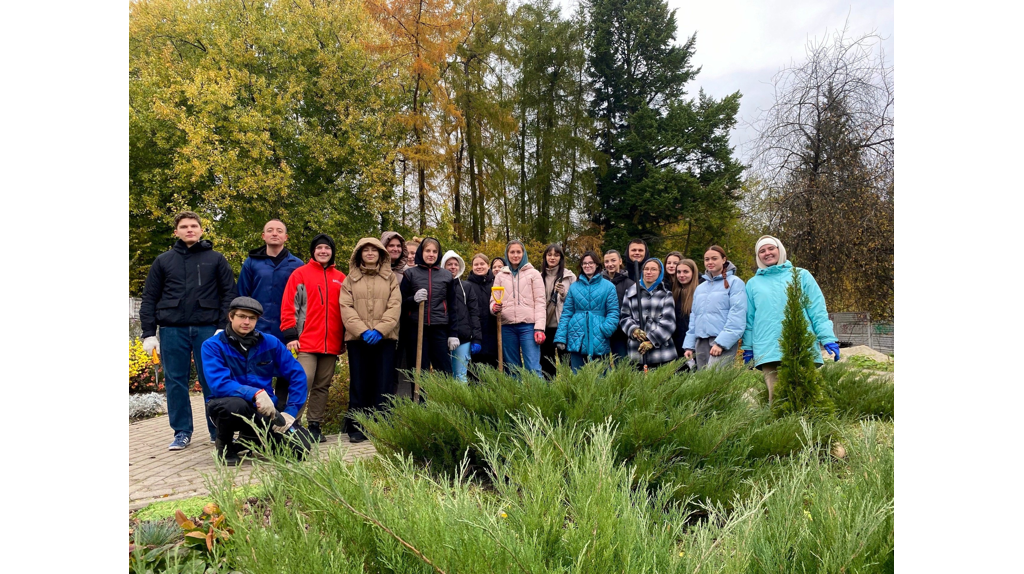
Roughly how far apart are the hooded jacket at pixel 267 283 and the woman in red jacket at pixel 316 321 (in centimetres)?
17

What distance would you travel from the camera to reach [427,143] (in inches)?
648

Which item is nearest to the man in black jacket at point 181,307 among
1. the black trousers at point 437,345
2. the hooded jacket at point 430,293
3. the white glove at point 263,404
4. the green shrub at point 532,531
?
the white glove at point 263,404

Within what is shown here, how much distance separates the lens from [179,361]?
4914mm

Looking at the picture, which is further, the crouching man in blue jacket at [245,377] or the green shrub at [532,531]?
the crouching man in blue jacket at [245,377]

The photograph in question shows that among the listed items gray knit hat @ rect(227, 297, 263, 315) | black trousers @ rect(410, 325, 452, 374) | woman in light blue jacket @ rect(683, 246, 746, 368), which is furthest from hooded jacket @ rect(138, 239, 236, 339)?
woman in light blue jacket @ rect(683, 246, 746, 368)

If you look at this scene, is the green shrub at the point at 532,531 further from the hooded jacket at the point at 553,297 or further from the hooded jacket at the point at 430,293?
the hooded jacket at the point at 553,297

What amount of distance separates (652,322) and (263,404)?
389 centimetres

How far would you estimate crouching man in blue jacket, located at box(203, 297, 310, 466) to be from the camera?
4199 millimetres

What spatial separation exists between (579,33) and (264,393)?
2025cm

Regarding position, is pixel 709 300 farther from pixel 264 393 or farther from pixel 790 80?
pixel 790 80

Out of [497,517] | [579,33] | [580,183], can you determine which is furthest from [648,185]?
[497,517]

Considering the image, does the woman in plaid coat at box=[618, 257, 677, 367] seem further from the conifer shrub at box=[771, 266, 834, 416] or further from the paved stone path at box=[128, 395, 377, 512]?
the paved stone path at box=[128, 395, 377, 512]

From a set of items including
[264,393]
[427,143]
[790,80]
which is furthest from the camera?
[427,143]

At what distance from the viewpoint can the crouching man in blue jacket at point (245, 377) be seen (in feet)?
13.8
